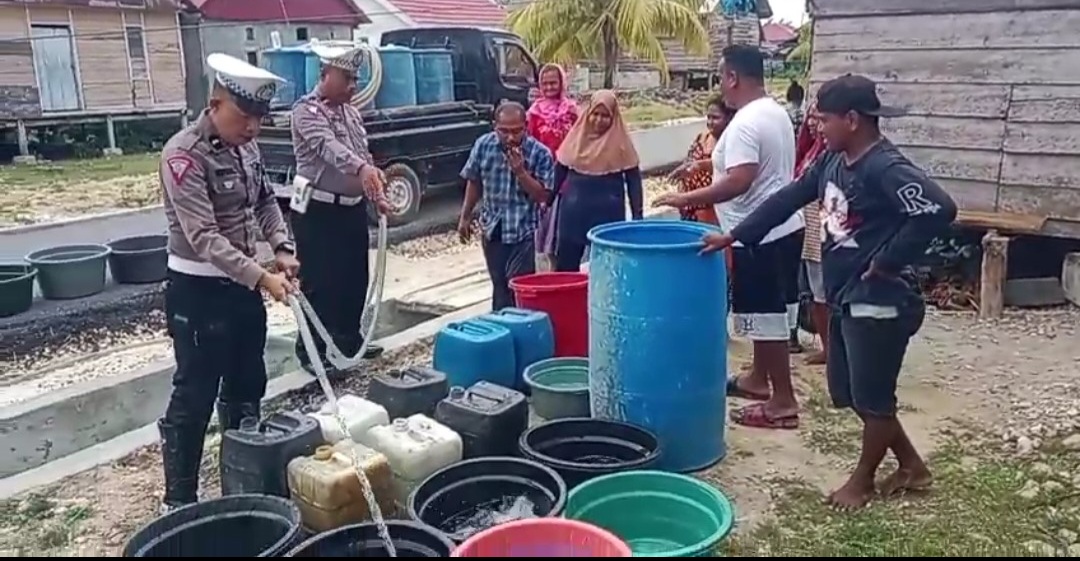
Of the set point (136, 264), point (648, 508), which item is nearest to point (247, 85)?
point (648, 508)

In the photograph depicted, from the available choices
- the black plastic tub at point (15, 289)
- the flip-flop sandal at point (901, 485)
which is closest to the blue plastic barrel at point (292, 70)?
the black plastic tub at point (15, 289)

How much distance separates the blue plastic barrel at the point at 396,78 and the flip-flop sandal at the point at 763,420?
699 centimetres

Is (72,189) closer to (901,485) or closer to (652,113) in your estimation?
(652,113)

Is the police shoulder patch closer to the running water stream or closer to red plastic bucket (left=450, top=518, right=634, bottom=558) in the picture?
the running water stream

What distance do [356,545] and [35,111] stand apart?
14.9m

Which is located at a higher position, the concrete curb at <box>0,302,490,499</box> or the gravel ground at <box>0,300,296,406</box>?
the concrete curb at <box>0,302,490,499</box>

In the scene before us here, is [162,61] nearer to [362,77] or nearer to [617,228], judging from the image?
[362,77]

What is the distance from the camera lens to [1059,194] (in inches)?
225

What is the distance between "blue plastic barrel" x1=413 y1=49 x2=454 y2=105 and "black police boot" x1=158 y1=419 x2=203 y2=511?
25.3 feet

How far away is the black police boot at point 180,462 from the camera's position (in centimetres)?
318

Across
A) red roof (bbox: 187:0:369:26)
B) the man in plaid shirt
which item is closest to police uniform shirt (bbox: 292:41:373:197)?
the man in plaid shirt

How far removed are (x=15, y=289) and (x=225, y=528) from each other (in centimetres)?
427

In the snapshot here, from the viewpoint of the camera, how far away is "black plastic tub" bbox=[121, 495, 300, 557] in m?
2.55

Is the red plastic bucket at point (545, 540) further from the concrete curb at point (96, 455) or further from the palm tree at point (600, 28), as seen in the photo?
the palm tree at point (600, 28)
